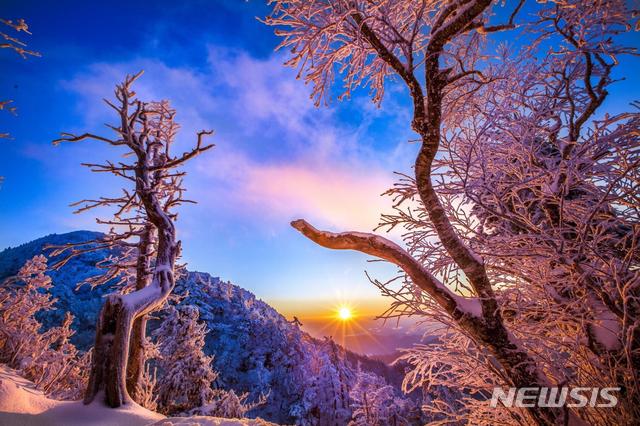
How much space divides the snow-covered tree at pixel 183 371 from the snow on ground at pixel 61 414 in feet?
30.6

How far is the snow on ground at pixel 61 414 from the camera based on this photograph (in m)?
2.47

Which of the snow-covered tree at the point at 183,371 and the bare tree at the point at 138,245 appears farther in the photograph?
the snow-covered tree at the point at 183,371

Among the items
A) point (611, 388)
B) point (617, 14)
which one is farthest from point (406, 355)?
point (617, 14)

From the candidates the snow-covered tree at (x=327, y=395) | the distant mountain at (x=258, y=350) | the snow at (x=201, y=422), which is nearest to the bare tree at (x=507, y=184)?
the snow at (x=201, y=422)

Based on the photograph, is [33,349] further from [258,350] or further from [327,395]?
[327,395]

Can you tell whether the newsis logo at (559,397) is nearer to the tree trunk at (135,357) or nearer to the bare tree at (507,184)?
the bare tree at (507,184)

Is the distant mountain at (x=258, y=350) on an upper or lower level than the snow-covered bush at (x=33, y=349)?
lower

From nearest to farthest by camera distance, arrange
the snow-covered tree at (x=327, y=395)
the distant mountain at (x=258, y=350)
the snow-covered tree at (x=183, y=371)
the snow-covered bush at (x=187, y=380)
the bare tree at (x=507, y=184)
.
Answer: the bare tree at (x=507, y=184) → the snow-covered bush at (x=187, y=380) → the snow-covered tree at (x=183, y=371) → the snow-covered tree at (x=327, y=395) → the distant mountain at (x=258, y=350)

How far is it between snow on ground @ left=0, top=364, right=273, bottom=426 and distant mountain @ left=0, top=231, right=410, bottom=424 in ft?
77.2

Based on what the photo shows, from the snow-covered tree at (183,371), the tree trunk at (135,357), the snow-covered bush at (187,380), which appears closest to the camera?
the tree trunk at (135,357)

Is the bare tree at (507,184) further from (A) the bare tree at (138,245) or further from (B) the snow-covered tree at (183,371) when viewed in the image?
(B) the snow-covered tree at (183,371)

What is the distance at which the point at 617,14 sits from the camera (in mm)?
2504

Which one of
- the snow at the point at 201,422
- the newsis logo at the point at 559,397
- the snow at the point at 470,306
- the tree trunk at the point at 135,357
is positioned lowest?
the tree trunk at the point at 135,357

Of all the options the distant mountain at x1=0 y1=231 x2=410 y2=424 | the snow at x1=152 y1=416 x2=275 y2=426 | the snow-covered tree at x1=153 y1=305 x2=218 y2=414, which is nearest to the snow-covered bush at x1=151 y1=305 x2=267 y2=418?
the snow-covered tree at x1=153 y1=305 x2=218 y2=414
